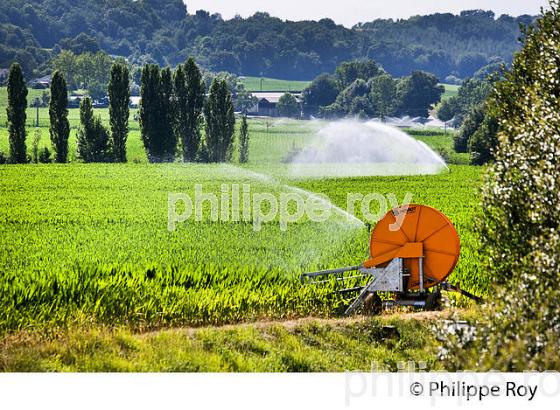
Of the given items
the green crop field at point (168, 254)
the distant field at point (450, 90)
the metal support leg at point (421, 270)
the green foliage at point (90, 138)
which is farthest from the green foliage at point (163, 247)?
the distant field at point (450, 90)

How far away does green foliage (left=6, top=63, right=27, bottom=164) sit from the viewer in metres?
13.0

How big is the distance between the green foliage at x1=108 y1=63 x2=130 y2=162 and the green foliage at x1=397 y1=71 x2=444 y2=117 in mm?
2882

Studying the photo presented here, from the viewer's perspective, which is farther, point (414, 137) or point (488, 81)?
point (414, 137)

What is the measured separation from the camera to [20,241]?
38.5 feet

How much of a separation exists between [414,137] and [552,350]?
4186mm

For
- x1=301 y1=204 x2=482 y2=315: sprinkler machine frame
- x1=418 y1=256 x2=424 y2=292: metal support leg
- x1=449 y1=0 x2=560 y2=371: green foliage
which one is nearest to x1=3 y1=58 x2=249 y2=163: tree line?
x1=301 y1=204 x2=482 y2=315: sprinkler machine frame

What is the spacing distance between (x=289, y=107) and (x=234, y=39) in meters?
0.89

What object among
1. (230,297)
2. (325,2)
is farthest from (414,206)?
(325,2)

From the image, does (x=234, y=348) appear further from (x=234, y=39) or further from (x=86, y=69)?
(x=86, y=69)

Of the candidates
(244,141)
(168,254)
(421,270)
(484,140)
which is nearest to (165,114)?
(244,141)

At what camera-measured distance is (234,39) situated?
39.9ft

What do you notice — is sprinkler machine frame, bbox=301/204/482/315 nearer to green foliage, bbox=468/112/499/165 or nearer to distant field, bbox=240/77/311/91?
green foliage, bbox=468/112/499/165

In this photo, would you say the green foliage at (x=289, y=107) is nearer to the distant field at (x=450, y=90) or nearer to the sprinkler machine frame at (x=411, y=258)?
the distant field at (x=450, y=90)
